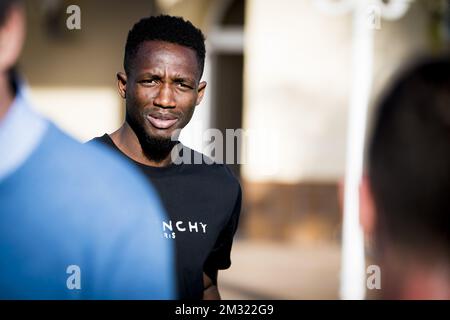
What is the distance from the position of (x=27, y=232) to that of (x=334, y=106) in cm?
511

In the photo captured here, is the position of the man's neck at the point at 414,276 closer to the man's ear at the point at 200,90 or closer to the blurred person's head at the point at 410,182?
the blurred person's head at the point at 410,182

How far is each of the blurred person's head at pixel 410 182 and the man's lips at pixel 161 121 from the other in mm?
945

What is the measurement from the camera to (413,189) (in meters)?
1.50

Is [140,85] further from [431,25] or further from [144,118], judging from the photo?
[431,25]

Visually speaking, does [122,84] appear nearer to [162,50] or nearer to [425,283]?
[162,50]

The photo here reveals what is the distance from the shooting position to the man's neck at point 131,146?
2.29m

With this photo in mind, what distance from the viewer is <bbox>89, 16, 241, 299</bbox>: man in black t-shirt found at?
2260mm

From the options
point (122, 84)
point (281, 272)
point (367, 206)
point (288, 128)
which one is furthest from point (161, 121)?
point (288, 128)

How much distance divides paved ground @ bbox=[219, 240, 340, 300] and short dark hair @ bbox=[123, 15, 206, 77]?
278cm

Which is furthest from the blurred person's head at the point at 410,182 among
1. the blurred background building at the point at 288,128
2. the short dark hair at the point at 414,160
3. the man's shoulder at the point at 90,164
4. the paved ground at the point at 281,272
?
the blurred background building at the point at 288,128

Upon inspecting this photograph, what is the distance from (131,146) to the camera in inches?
90.7

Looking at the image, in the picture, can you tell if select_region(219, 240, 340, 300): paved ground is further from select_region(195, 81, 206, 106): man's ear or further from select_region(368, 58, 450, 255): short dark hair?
select_region(368, 58, 450, 255): short dark hair

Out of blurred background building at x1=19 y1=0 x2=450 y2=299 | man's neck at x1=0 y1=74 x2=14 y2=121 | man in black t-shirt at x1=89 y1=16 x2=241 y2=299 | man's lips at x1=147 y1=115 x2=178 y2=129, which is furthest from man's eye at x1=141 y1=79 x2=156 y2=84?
blurred background building at x1=19 y1=0 x2=450 y2=299
